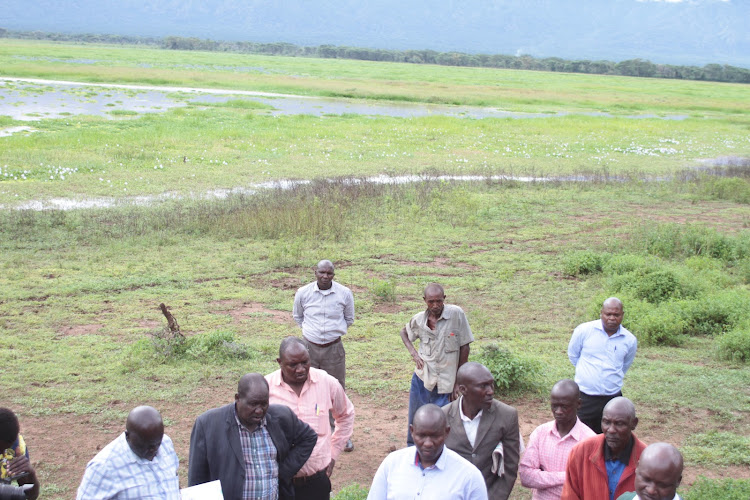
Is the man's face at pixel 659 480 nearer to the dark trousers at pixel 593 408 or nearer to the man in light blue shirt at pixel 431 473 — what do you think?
the man in light blue shirt at pixel 431 473

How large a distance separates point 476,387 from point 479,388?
0.06ft

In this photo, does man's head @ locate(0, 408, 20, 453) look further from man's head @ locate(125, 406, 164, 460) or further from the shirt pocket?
the shirt pocket

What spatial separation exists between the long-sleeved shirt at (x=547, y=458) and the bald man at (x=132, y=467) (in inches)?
80.7

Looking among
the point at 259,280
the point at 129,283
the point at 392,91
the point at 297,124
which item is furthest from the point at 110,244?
the point at 392,91

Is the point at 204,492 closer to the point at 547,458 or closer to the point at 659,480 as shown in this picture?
the point at 547,458

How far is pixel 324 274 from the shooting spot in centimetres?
660

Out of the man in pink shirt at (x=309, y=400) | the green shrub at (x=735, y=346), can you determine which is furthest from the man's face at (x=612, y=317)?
the green shrub at (x=735, y=346)

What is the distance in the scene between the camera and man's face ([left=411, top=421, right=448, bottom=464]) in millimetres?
3590

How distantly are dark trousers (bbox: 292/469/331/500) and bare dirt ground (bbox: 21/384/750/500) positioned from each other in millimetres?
1521

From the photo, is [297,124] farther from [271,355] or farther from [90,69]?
[90,69]

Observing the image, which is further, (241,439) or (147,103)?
(147,103)

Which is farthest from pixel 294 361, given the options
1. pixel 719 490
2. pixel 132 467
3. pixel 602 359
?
pixel 719 490

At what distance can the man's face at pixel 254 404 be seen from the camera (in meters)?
4.02

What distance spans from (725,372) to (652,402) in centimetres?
138
